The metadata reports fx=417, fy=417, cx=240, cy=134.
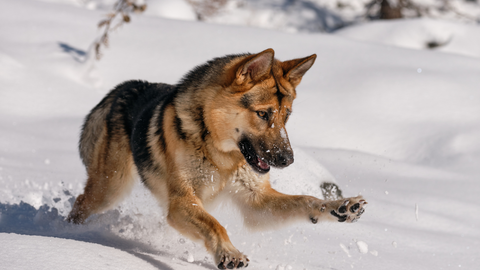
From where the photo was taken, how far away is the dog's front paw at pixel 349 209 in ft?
9.51

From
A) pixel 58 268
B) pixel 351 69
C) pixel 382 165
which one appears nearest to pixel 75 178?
pixel 58 268

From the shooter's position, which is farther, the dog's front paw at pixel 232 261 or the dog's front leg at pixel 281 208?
the dog's front leg at pixel 281 208

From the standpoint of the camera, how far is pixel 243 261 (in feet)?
8.26

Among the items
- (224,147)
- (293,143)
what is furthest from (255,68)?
(293,143)

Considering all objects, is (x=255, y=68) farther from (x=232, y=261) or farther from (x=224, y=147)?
(x=232, y=261)

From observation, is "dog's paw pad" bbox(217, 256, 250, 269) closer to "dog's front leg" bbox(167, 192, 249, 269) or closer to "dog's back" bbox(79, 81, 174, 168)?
"dog's front leg" bbox(167, 192, 249, 269)

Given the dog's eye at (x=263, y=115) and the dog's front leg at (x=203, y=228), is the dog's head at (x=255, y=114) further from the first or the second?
the dog's front leg at (x=203, y=228)

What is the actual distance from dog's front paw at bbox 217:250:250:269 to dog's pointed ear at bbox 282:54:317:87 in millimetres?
1426

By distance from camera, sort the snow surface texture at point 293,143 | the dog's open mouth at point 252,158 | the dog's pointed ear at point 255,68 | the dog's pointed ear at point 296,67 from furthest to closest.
A: 1. the snow surface texture at point 293,143
2. the dog's pointed ear at point 296,67
3. the dog's open mouth at point 252,158
4. the dog's pointed ear at point 255,68

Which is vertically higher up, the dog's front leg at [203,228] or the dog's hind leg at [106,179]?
the dog's front leg at [203,228]

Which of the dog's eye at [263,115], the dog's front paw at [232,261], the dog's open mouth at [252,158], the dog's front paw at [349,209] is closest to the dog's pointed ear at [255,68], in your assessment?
the dog's eye at [263,115]

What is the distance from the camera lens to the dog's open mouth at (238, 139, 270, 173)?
2994 mm

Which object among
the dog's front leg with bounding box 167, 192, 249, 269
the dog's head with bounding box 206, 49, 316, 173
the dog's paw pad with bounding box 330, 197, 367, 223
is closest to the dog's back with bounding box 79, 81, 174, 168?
the dog's head with bounding box 206, 49, 316, 173

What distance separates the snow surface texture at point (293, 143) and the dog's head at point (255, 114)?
912 millimetres
